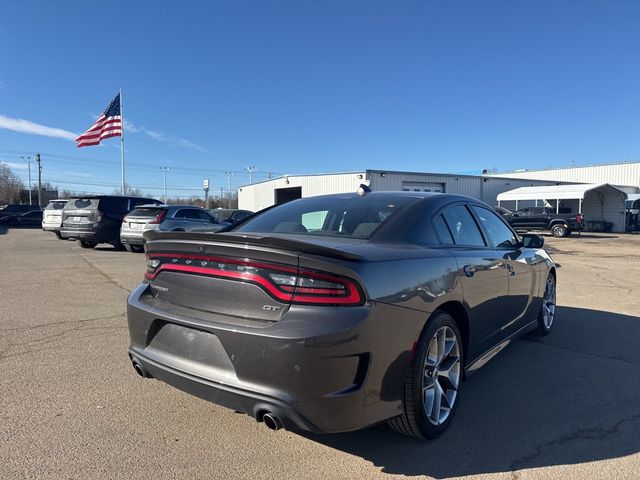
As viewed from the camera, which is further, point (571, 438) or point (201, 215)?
point (201, 215)

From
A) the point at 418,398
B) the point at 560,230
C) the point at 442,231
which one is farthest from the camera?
the point at 560,230

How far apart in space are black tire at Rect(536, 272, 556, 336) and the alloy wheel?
236cm

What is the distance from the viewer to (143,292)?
122 inches

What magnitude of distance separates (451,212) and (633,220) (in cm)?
3853

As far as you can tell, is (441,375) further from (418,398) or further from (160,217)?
(160,217)

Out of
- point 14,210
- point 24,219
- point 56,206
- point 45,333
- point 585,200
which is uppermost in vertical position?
point 585,200

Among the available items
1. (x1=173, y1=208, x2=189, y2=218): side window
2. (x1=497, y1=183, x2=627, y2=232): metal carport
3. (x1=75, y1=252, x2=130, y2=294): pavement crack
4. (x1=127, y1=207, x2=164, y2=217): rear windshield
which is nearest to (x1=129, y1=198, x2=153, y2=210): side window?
(x1=127, y1=207, x2=164, y2=217): rear windshield

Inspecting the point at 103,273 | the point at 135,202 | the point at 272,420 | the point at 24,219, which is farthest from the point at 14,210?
the point at 272,420

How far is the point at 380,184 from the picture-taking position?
94.0ft

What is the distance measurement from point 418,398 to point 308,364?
0.80 metres

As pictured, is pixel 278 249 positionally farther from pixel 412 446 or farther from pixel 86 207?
pixel 86 207

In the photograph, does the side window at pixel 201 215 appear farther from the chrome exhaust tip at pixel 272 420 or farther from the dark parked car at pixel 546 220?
the dark parked car at pixel 546 220

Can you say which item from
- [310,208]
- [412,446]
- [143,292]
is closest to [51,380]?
[143,292]

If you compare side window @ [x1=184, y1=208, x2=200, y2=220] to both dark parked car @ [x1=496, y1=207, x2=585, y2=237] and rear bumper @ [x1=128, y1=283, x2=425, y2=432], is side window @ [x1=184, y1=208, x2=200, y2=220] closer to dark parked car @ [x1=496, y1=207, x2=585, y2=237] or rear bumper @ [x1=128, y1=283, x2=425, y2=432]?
rear bumper @ [x1=128, y1=283, x2=425, y2=432]
